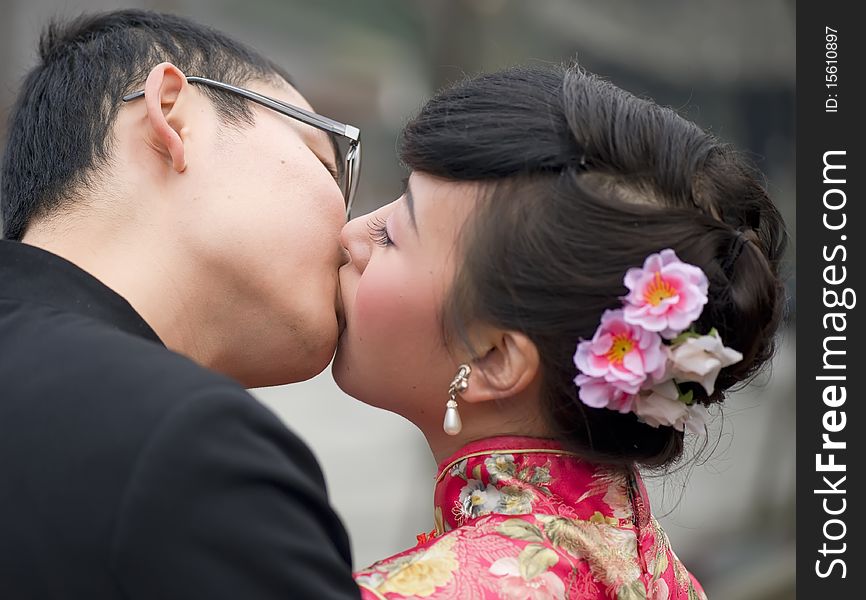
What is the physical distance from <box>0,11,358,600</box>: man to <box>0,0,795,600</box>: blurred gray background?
10.7ft

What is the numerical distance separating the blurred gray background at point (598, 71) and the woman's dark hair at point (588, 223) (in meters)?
3.50

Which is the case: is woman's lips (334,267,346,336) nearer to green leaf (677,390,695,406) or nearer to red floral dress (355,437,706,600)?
red floral dress (355,437,706,600)

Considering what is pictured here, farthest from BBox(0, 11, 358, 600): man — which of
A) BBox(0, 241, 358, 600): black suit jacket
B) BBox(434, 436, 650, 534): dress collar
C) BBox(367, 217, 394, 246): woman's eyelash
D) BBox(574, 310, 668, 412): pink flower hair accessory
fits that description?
BBox(574, 310, 668, 412): pink flower hair accessory

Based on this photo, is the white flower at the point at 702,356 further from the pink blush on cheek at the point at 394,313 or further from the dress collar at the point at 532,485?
the pink blush on cheek at the point at 394,313

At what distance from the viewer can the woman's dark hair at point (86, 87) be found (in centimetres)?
255

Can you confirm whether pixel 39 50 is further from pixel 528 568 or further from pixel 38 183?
pixel 528 568

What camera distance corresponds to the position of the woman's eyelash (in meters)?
2.50

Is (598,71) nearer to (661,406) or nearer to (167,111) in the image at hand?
(167,111)

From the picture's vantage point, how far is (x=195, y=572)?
157 cm

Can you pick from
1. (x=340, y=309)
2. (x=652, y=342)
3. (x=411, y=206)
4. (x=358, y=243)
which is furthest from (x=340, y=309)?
(x=652, y=342)

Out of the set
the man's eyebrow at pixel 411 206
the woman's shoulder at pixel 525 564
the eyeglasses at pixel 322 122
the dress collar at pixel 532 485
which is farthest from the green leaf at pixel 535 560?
the eyeglasses at pixel 322 122

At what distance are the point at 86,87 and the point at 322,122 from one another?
62cm

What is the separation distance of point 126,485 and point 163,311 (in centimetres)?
84
